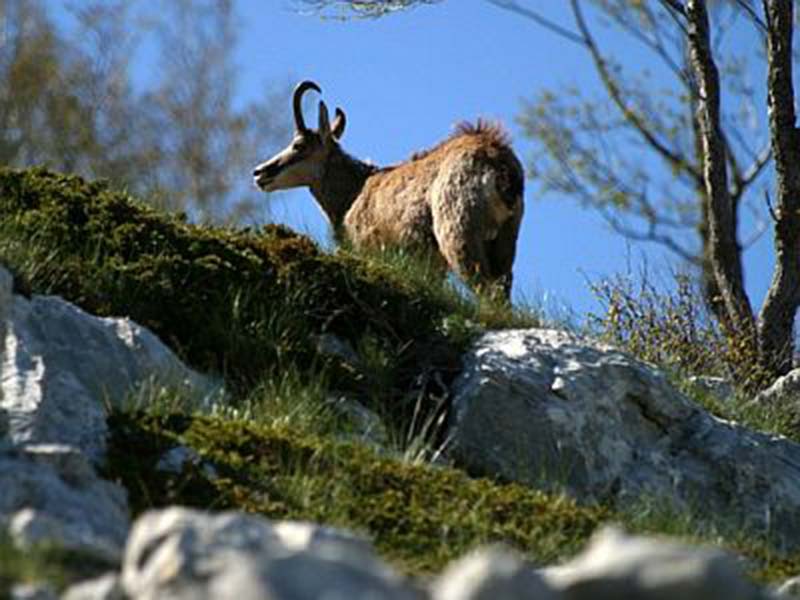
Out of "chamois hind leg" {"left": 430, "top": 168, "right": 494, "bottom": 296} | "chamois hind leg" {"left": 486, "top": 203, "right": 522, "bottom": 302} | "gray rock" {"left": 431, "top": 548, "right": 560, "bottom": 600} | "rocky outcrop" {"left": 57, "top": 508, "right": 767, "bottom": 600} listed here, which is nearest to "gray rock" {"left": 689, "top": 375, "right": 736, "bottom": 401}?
"chamois hind leg" {"left": 430, "top": 168, "right": 494, "bottom": 296}

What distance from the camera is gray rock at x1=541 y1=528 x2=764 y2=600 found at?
2.82 meters

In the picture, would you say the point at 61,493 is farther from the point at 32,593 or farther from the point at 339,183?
the point at 339,183

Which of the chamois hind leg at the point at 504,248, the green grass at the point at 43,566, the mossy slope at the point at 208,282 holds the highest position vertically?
the chamois hind leg at the point at 504,248

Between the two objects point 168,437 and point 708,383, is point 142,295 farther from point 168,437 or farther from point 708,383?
point 708,383

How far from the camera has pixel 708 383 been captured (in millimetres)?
10492

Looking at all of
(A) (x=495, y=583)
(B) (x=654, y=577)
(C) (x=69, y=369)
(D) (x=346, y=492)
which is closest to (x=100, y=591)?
(A) (x=495, y=583)

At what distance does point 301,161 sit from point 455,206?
3.20 metres

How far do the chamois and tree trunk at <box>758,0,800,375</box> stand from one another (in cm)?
283

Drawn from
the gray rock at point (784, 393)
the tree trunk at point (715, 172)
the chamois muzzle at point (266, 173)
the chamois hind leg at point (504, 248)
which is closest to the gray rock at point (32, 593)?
the gray rock at point (784, 393)

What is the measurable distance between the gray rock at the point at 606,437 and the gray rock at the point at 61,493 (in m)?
3.05

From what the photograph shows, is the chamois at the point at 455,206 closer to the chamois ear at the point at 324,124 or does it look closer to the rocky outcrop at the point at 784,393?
the chamois ear at the point at 324,124

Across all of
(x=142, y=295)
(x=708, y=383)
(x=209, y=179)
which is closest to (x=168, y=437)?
(x=142, y=295)

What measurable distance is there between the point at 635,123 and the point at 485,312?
961cm

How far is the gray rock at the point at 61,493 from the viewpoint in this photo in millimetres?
4602
